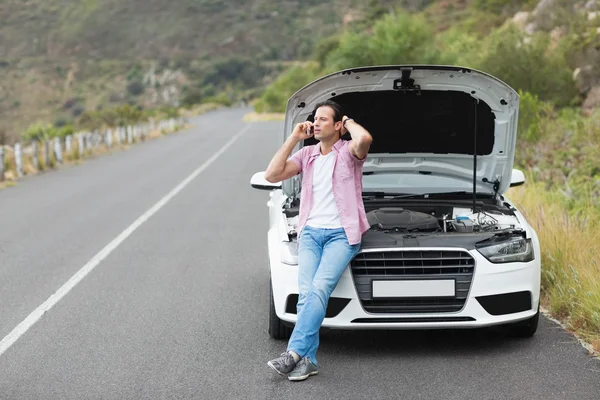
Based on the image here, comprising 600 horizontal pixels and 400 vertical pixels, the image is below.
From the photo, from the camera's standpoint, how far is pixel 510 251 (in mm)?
6023

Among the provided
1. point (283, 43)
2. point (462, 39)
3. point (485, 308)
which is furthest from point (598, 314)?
point (283, 43)

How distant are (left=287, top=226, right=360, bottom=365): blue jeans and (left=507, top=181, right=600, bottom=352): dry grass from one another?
178cm

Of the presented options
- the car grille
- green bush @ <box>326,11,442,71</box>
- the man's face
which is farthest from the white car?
green bush @ <box>326,11,442,71</box>

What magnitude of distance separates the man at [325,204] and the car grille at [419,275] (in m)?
0.20

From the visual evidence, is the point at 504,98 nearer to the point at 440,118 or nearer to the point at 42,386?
the point at 440,118

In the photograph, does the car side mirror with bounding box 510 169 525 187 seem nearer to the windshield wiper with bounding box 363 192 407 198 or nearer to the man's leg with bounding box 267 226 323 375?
the windshield wiper with bounding box 363 192 407 198

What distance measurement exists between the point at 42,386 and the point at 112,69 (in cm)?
14228

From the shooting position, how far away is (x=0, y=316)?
736cm

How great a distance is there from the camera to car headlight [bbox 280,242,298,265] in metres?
6.07

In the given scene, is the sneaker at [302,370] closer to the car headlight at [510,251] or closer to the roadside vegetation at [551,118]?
the car headlight at [510,251]

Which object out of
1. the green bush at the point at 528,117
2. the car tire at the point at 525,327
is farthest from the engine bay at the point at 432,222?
the green bush at the point at 528,117

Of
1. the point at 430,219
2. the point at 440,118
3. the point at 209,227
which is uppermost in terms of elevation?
the point at 440,118

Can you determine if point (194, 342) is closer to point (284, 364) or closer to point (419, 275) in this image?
point (284, 364)

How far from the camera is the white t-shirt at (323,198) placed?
6004 mm
